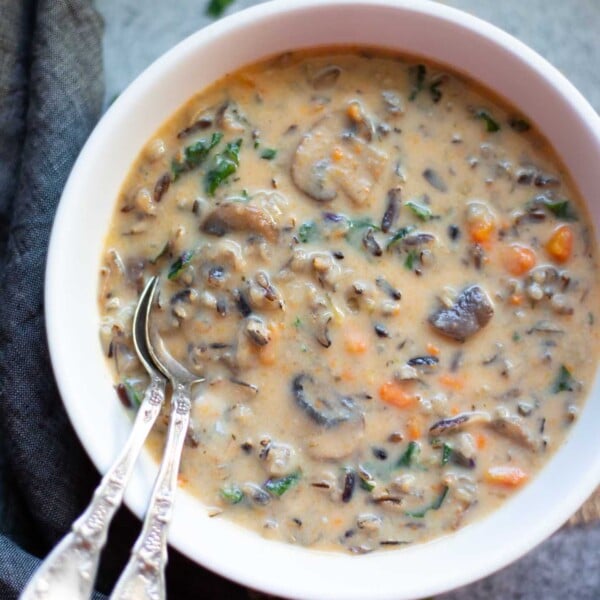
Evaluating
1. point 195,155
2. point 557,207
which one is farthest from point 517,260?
point 195,155

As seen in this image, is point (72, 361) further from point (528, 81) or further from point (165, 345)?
point (528, 81)

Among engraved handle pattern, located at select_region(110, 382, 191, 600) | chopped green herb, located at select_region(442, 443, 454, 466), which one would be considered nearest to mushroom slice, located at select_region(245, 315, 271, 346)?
engraved handle pattern, located at select_region(110, 382, 191, 600)

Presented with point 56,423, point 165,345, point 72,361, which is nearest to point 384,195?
point 165,345

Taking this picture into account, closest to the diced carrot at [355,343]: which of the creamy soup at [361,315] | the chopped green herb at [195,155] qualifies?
the creamy soup at [361,315]

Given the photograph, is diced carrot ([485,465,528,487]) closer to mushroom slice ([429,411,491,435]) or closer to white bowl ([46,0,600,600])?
white bowl ([46,0,600,600])

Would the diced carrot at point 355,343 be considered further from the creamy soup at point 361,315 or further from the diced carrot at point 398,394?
the diced carrot at point 398,394

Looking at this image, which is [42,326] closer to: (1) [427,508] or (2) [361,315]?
(2) [361,315]
